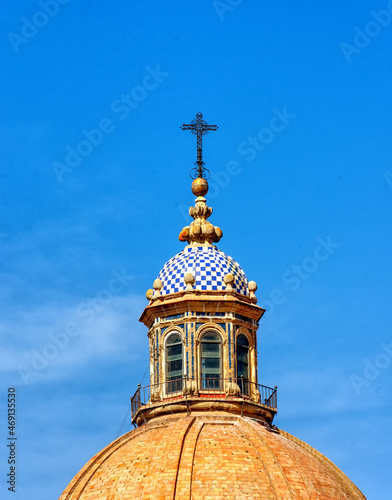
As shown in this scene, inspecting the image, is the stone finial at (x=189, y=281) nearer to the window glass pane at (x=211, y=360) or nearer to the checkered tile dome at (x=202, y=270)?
the checkered tile dome at (x=202, y=270)

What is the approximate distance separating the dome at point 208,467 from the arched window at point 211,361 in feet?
5.77

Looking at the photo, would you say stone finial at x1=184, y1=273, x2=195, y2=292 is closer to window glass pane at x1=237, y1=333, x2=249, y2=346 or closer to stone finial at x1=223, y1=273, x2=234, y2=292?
stone finial at x1=223, y1=273, x2=234, y2=292

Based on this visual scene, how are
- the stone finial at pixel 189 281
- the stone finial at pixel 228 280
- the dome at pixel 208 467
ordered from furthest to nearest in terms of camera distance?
the stone finial at pixel 228 280 → the stone finial at pixel 189 281 → the dome at pixel 208 467

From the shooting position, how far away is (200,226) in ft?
236

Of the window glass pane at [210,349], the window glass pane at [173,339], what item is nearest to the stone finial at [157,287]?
the window glass pane at [173,339]

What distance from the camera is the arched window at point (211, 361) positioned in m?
67.8

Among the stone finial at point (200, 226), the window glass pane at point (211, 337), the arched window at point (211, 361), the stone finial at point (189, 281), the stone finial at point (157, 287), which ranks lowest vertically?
the arched window at point (211, 361)

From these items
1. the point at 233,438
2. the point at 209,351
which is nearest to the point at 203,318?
the point at 209,351

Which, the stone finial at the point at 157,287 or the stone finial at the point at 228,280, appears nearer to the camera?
the stone finial at the point at 228,280

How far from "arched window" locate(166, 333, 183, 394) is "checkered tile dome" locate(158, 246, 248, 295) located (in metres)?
2.17

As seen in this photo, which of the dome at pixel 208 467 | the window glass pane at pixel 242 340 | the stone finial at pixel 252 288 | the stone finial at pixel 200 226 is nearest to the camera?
the dome at pixel 208 467

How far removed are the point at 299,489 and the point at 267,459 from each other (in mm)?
1784

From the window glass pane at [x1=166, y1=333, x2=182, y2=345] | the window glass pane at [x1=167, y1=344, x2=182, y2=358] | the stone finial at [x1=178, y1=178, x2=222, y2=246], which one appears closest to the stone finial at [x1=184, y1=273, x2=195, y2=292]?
the window glass pane at [x1=166, y1=333, x2=182, y2=345]

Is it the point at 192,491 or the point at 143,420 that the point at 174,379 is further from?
the point at 192,491
